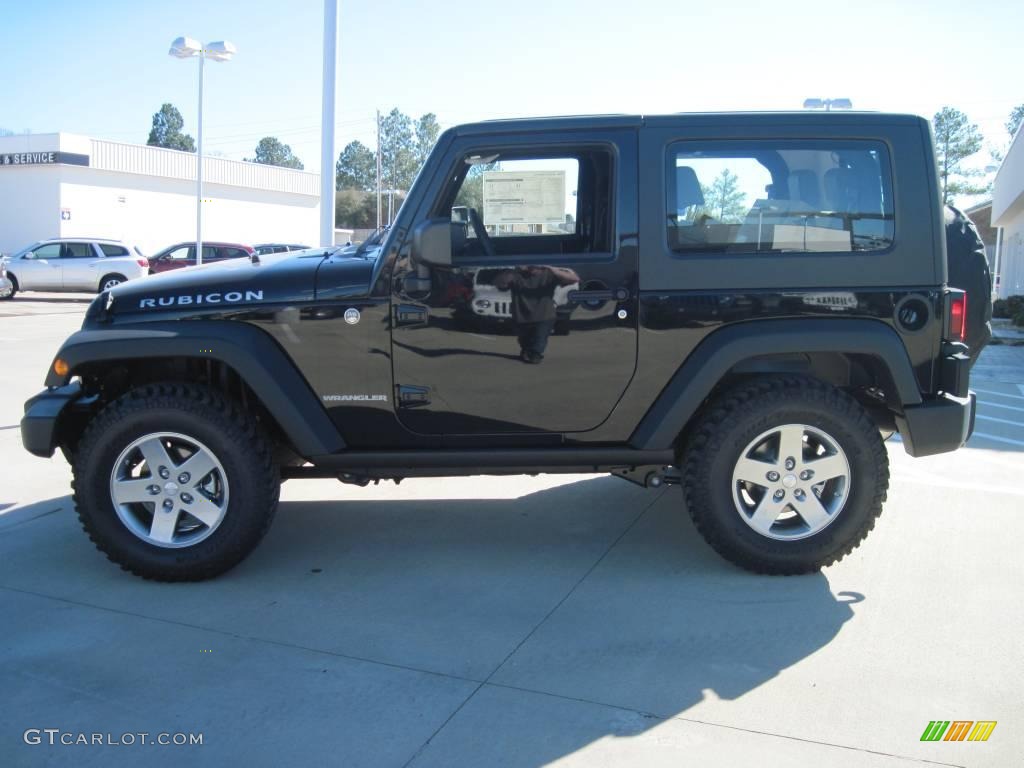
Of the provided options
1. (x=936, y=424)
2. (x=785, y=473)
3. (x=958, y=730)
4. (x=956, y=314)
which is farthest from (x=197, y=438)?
(x=956, y=314)

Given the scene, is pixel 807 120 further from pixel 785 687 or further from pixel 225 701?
pixel 225 701

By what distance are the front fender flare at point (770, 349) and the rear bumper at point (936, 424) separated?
0.06 metres

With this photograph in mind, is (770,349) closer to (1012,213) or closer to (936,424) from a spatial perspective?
(936,424)

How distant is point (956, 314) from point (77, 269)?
23.8m

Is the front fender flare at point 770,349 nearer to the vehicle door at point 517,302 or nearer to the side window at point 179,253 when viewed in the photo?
the vehicle door at point 517,302

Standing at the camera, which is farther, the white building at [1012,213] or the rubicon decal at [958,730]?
the white building at [1012,213]

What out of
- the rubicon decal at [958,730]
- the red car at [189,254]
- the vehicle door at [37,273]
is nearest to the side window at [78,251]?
the vehicle door at [37,273]

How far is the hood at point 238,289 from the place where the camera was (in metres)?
4.10

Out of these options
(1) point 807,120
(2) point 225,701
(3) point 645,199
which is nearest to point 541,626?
(2) point 225,701

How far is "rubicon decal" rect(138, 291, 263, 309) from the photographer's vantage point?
4105 millimetres

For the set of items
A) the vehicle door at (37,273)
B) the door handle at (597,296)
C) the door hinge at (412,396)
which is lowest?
the door hinge at (412,396)

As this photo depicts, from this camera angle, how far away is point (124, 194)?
129ft

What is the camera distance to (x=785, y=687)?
3262 mm

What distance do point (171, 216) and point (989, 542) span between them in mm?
41983
